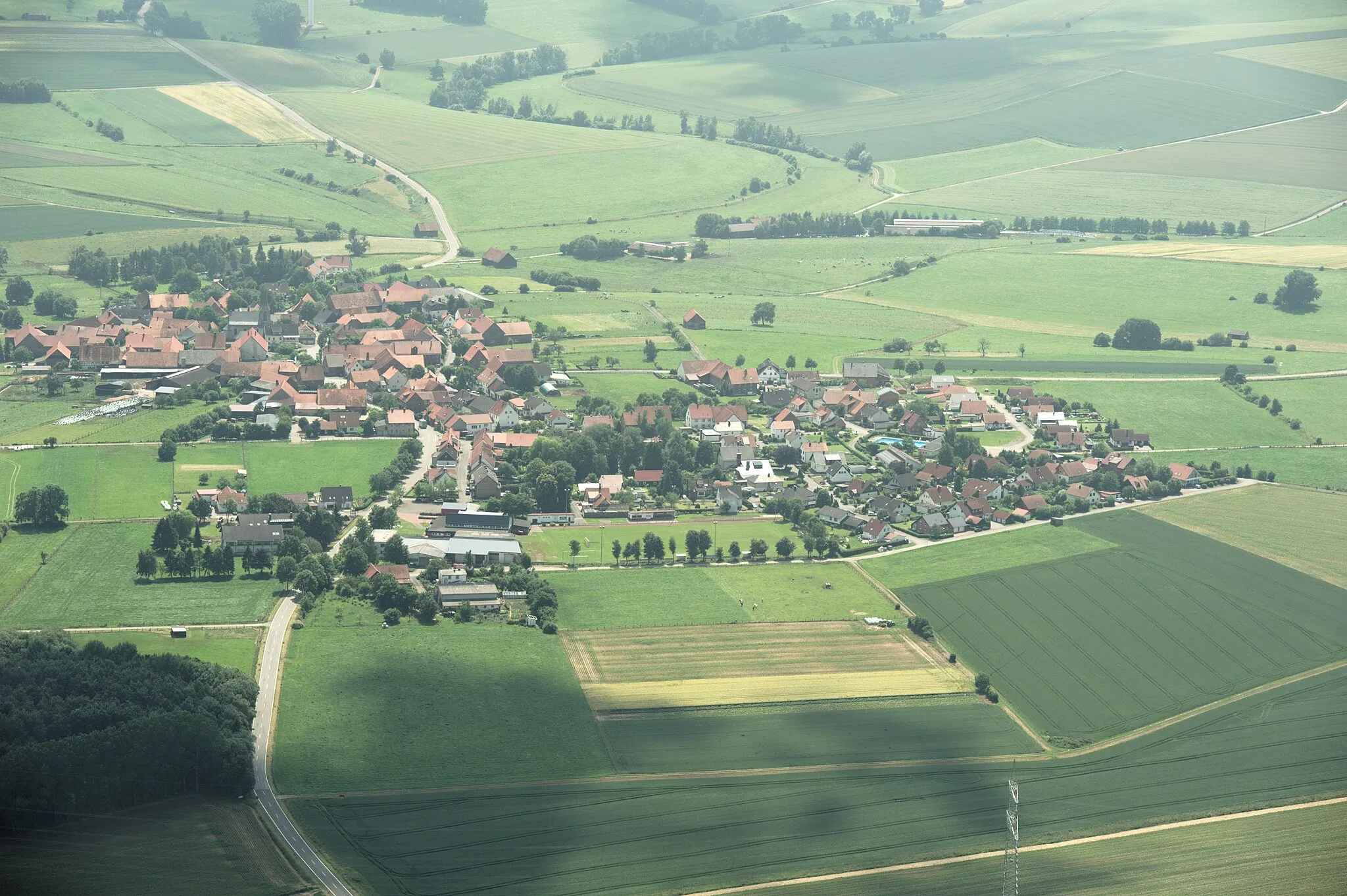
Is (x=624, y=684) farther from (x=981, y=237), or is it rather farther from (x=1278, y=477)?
(x=981, y=237)

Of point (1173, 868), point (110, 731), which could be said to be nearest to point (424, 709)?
point (110, 731)

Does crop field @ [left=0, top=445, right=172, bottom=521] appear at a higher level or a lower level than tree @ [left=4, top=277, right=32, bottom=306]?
lower

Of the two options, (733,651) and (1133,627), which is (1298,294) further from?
(733,651)

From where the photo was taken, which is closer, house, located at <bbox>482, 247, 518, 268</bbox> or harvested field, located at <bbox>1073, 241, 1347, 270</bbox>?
house, located at <bbox>482, 247, 518, 268</bbox>

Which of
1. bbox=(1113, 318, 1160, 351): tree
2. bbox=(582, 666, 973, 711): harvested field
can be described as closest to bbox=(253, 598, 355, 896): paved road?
bbox=(582, 666, 973, 711): harvested field

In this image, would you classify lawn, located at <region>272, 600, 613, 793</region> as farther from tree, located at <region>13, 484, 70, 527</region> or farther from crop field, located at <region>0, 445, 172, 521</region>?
crop field, located at <region>0, 445, 172, 521</region>

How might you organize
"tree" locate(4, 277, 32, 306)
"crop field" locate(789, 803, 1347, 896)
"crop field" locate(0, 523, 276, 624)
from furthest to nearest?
1. "tree" locate(4, 277, 32, 306)
2. "crop field" locate(0, 523, 276, 624)
3. "crop field" locate(789, 803, 1347, 896)

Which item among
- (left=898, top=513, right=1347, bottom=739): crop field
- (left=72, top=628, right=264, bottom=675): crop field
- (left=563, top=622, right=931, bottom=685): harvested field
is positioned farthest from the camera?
(left=563, top=622, right=931, bottom=685): harvested field
